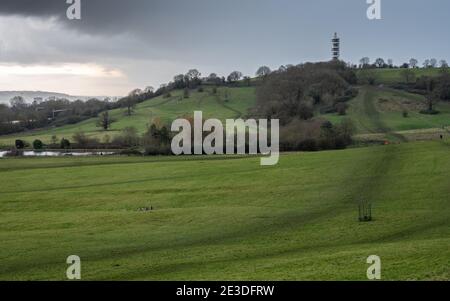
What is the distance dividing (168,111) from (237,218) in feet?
424

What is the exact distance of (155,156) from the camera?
326ft

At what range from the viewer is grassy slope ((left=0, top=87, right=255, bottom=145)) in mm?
145250

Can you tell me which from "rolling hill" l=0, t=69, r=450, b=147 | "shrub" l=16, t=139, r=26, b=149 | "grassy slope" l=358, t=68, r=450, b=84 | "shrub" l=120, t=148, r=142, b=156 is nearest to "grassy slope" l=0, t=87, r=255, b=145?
"rolling hill" l=0, t=69, r=450, b=147

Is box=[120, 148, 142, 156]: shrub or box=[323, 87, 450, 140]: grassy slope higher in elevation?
box=[323, 87, 450, 140]: grassy slope

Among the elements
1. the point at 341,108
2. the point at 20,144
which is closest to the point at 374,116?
the point at 341,108

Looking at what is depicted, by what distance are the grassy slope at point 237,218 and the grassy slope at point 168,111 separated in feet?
221

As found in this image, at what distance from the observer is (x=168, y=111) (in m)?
168

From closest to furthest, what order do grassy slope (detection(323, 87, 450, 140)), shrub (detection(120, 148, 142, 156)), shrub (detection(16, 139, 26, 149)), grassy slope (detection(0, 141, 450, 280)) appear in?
grassy slope (detection(0, 141, 450, 280)) < shrub (detection(120, 148, 142, 156)) < grassy slope (detection(323, 87, 450, 140)) < shrub (detection(16, 139, 26, 149))

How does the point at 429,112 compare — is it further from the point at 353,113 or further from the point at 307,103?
the point at 307,103

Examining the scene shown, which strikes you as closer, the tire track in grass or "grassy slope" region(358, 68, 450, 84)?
the tire track in grass

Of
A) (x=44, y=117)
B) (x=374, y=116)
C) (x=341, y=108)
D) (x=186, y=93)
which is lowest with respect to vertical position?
(x=374, y=116)

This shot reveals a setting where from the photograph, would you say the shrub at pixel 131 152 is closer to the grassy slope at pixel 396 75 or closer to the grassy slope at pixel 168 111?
the grassy slope at pixel 168 111

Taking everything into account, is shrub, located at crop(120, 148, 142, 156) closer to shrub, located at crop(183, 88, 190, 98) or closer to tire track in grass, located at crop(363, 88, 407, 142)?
tire track in grass, located at crop(363, 88, 407, 142)

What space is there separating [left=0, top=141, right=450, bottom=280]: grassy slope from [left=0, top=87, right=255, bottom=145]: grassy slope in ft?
221
